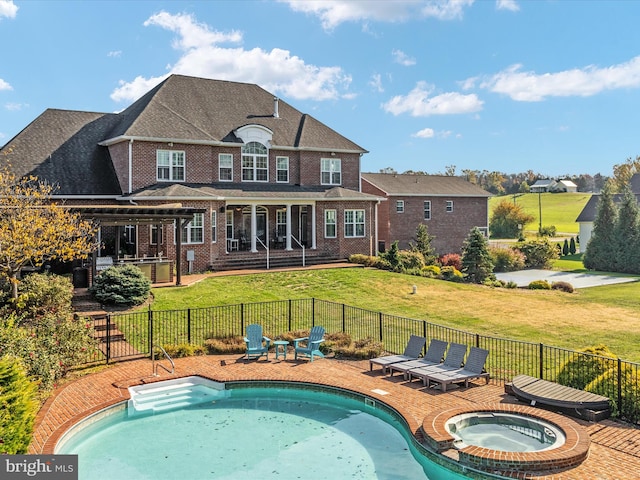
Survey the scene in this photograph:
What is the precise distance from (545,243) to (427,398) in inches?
1409

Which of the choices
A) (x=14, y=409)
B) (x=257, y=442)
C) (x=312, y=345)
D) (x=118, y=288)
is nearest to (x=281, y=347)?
(x=312, y=345)

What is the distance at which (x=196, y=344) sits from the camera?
Answer: 17266 mm

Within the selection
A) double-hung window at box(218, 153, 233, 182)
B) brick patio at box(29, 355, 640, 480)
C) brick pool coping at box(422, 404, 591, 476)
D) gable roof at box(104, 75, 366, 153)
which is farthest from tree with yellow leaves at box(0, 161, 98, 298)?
brick pool coping at box(422, 404, 591, 476)

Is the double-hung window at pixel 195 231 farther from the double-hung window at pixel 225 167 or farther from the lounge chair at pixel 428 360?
the lounge chair at pixel 428 360

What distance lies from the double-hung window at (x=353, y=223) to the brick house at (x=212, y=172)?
0.20 ft

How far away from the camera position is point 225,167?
32.1m

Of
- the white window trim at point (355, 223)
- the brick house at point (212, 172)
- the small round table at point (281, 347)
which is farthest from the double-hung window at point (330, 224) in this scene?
the small round table at point (281, 347)

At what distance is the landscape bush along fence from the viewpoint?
1162 centimetres

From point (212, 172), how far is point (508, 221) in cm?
5290

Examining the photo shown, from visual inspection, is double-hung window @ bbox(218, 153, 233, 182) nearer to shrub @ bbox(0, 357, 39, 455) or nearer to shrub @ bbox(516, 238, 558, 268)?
shrub @ bbox(0, 357, 39, 455)

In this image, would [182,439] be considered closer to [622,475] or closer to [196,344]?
[196,344]

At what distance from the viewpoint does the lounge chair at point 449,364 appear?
13742 mm

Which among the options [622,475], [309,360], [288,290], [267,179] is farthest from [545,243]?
[622,475]

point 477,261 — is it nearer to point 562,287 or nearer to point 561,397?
point 562,287
